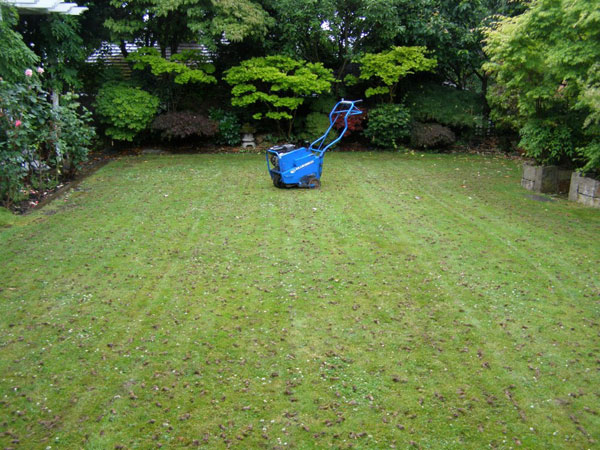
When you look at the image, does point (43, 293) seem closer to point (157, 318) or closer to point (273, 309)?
point (157, 318)

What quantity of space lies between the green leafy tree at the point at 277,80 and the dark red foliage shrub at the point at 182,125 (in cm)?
93

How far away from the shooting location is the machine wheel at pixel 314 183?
28.2 ft

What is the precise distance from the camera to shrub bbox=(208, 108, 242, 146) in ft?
43.1

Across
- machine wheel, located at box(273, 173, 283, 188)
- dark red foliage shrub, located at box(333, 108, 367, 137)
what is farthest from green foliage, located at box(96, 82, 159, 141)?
machine wheel, located at box(273, 173, 283, 188)

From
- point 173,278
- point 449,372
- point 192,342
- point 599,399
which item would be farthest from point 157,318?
point 599,399

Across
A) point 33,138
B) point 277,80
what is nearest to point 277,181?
point 33,138

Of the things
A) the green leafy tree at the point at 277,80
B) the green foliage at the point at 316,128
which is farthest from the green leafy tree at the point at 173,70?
the green foliage at the point at 316,128

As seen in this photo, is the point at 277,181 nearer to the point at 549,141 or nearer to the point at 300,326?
the point at 549,141

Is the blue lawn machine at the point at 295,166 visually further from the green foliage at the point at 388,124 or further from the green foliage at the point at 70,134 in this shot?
the green foliage at the point at 388,124

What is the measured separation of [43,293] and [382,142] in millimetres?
10217

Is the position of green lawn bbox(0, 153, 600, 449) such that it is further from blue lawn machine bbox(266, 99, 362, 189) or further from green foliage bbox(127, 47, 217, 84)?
green foliage bbox(127, 47, 217, 84)

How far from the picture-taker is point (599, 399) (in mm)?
3023

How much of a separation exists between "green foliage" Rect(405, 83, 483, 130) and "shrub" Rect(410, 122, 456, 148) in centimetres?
30

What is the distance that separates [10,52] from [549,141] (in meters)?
8.74
